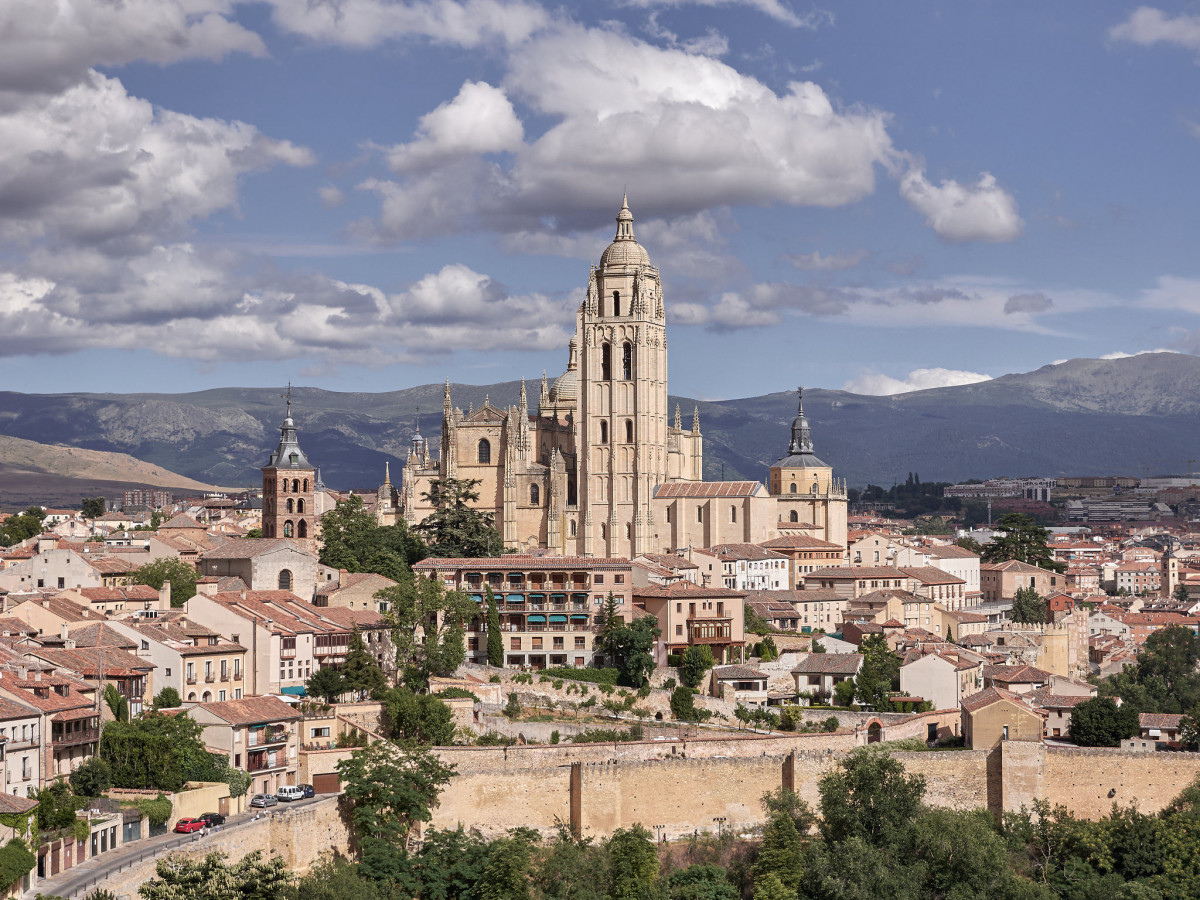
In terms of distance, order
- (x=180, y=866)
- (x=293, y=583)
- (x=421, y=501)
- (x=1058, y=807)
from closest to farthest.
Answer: (x=180, y=866), (x=1058, y=807), (x=293, y=583), (x=421, y=501)

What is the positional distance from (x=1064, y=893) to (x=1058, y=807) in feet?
13.3

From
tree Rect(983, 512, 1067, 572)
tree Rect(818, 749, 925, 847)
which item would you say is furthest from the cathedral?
tree Rect(818, 749, 925, 847)

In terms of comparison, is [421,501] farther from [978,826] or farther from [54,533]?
[978,826]

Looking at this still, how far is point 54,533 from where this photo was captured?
123 metres

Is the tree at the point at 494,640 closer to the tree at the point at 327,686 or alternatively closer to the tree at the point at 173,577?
the tree at the point at 327,686

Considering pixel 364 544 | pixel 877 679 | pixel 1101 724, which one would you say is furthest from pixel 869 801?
pixel 364 544

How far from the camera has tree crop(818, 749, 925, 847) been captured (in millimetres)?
55688

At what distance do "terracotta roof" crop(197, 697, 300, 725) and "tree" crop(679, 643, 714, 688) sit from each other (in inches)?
759

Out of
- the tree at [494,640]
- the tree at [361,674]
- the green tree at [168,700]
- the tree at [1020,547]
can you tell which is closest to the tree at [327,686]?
the tree at [361,674]

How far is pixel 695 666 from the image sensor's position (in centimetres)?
7262

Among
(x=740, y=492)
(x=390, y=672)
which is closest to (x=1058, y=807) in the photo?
Result: (x=390, y=672)

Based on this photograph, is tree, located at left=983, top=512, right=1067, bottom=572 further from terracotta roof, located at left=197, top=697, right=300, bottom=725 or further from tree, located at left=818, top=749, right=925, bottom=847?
terracotta roof, located at left=197, top=697, right=300, bottom=725

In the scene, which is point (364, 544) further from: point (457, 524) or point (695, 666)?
point (695, 666)

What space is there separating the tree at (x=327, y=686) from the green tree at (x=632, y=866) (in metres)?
12.7
